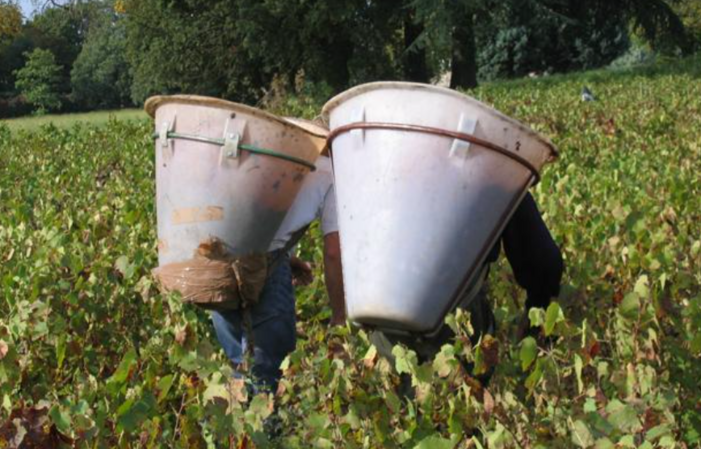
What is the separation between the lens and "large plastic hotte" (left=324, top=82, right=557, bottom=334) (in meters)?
2.94

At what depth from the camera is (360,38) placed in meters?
36.9

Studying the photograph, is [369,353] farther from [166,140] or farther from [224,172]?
[166,140]

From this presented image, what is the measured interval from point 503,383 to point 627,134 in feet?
25.8

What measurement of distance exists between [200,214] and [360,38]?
33.7 m

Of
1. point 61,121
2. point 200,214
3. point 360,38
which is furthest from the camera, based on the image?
point 61,121

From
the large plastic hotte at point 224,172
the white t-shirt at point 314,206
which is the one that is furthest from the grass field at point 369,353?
the white t-shirt at point 314,206

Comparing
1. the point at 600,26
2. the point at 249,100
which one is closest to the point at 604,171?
the point at 600,26

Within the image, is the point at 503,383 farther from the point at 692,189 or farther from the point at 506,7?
the point at 506,7

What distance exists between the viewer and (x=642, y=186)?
20.7 feet

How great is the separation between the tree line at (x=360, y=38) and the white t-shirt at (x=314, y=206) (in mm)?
22169

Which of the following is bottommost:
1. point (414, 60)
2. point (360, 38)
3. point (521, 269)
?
point (414, 60)

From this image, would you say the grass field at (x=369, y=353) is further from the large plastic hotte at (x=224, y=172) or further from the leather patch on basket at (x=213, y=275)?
the large plastic hotte at (x=224, y=172)

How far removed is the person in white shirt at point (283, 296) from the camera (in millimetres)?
3867

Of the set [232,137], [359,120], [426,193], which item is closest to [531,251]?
[426,193]
